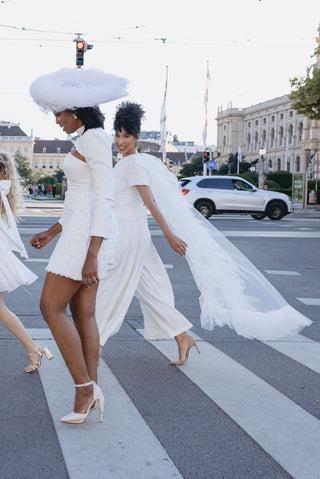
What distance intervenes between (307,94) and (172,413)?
30368 mm

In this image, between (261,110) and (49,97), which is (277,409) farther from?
(261,110)

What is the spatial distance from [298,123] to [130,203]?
113306 millimetres

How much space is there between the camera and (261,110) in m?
131

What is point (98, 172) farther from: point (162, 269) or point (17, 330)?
point (17, 330)

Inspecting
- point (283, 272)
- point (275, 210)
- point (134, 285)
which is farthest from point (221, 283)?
point (275, 210)

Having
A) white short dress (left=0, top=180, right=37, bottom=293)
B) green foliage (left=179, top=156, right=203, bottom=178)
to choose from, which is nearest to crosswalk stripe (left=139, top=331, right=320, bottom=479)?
white short dress (left=0, top=180, right=37, bottom=293)

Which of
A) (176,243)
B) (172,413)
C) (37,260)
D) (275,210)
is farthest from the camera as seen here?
(275,210)

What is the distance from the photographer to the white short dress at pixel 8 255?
15.4 ft

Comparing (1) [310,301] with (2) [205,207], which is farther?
(2) [205,207]

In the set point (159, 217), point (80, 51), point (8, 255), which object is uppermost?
point (80, 51)

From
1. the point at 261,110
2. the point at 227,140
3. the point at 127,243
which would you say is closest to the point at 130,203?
the point at 127,243

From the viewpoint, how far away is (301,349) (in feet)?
17.9

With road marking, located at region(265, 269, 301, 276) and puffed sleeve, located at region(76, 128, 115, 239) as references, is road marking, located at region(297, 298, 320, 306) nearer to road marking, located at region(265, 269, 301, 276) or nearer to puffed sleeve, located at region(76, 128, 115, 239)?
road marking, located at region(265, 269, 301, 276)

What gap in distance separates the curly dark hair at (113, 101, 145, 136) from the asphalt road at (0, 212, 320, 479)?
1571mm
